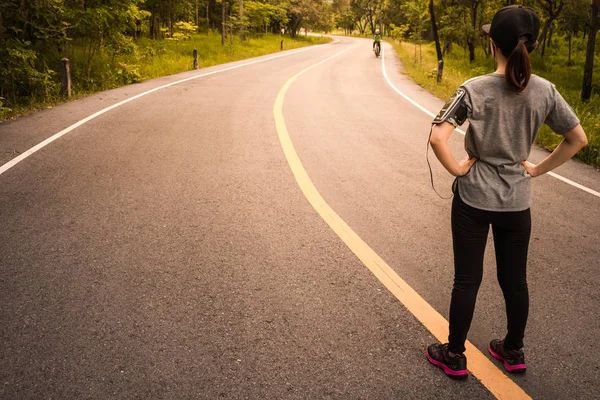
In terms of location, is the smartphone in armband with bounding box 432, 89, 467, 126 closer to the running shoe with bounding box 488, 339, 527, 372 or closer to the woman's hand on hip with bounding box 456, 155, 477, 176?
the woman's hand on hip with bounding box 456, 155, 477, 176

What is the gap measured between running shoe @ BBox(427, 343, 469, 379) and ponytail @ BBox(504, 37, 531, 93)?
156 cm

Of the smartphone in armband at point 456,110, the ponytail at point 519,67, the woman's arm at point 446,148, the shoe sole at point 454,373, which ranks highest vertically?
the ponytail at point 519,67

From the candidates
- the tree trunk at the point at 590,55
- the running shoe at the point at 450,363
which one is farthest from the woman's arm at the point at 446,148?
the tree trunk at the point at 590,55

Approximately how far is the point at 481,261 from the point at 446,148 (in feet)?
2.31

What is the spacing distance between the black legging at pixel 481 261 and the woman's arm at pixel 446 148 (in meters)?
0.19

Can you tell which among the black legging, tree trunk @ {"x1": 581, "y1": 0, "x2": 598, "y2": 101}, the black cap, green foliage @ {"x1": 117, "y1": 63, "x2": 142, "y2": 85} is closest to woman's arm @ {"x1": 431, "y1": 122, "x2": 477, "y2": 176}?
the black legging

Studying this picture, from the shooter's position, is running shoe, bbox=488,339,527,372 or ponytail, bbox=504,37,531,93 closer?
ponytail, bbox=504,37,531,93

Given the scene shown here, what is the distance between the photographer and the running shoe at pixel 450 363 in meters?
2.56

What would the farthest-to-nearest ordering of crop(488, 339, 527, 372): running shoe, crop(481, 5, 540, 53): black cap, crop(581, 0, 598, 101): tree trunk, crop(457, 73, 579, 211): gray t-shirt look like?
crop(581, 0, 598, 101): tree trunk, crop(488, 339, 527, 372): running shoe, crop(457, 73, 579, 211): gray t-shirt, crop(481, 5, 540, 53): black cap

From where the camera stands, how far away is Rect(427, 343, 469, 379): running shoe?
2.56 meters

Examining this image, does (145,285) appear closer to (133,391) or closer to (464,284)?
(133,391)

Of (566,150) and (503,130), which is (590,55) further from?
(503,130)

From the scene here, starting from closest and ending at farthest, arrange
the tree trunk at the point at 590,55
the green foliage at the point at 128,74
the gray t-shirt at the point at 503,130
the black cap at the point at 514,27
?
the black cap at the point at 514,27 < the gray t-shirt at the point at 503,130 < the green foliage at the point at 128,74 < the tree trunk at the point at 590,55

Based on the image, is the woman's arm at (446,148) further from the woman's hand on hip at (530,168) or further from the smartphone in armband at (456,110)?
the woman's hand on hip at (530,168)
